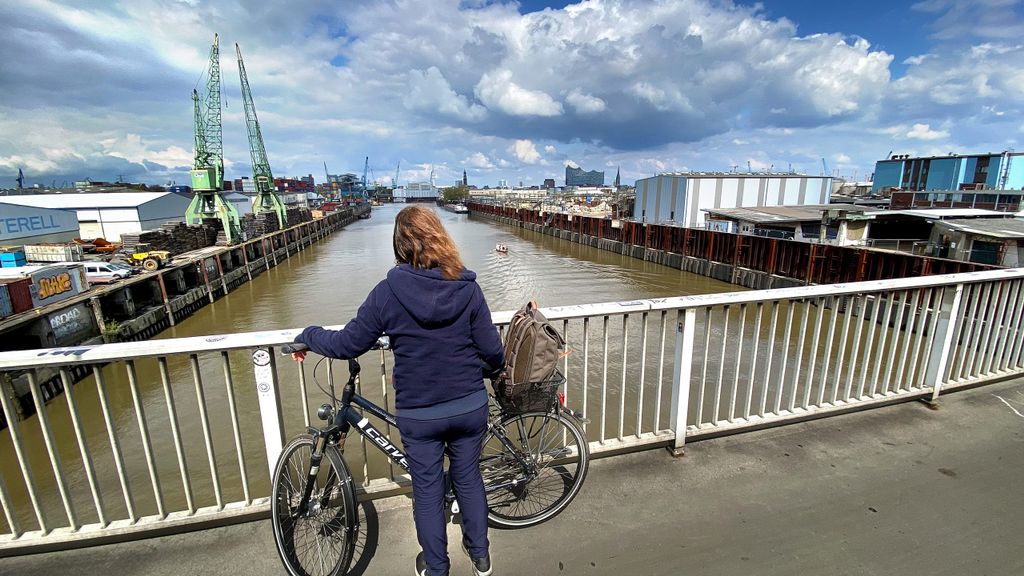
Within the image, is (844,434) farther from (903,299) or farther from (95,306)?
(95,306)

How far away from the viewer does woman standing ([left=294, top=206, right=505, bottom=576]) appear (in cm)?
191

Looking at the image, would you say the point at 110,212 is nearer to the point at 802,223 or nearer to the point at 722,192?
the point at 802,223

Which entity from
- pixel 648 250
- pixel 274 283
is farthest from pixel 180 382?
pixel 648 250

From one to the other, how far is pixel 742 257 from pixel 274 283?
79.6 ft

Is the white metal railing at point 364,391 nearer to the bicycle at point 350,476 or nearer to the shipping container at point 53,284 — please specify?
the bicycle at point 350,476

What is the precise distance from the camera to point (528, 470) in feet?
8.64

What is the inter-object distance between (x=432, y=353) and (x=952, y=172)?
7739 cm

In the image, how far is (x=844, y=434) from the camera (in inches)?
137

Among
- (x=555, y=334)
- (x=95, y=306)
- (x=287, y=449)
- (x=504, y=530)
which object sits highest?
(x=555, y=334)

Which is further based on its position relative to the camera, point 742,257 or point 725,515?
point 742,257

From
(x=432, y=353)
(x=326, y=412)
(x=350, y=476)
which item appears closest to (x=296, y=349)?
(x=326, y=412)

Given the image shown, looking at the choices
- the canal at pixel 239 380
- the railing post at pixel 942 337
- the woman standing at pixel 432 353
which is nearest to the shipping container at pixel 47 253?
the canal at pixel 239 380

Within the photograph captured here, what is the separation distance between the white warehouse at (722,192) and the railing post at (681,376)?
139ft

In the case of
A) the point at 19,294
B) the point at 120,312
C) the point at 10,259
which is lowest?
the point at 120,312
